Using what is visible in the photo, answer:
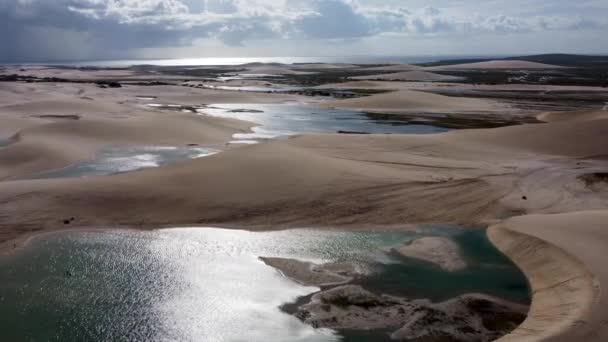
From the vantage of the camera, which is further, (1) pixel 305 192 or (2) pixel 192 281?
(1) pixel 305 192

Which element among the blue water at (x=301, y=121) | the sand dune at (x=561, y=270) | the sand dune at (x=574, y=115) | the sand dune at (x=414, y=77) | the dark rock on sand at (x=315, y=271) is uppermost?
the sand dune at (x=414, y=77)

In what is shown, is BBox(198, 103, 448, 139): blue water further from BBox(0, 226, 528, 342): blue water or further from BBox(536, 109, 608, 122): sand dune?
BBox(0, 226, 528, 342): blue water

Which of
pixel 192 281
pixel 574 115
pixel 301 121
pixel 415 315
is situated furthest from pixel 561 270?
pixel 574 115

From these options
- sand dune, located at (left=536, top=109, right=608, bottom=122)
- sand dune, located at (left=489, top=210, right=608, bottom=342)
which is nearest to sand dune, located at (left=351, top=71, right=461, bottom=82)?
sand dune, located at (left=536, top=109, right=608, bottom=122)

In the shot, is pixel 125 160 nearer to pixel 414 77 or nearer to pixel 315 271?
pixel 315 271

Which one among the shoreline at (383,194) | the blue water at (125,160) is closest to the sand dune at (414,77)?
the shoreline at (383,194)

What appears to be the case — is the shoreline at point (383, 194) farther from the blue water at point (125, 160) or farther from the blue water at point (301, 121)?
the blue water at point (301, 121)
